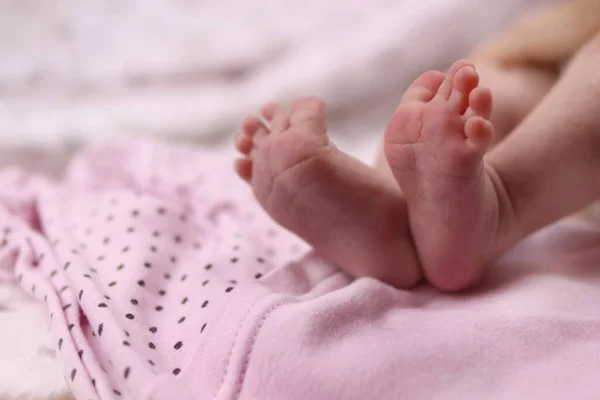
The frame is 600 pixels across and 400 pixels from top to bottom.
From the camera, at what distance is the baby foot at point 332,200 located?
0.51 metres

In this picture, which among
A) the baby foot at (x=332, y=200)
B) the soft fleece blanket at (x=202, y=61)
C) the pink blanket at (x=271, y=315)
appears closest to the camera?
the pink blanket at (x=271, y=315)

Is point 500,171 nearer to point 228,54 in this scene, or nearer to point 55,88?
point 228,54

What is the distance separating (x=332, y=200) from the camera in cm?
51

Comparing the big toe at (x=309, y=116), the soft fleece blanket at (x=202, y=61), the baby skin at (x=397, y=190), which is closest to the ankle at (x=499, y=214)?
the baby skin at (x=397, y=190)

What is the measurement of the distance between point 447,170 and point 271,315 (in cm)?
17

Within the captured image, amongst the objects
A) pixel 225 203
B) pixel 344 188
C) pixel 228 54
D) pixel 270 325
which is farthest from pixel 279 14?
pixel 270 325

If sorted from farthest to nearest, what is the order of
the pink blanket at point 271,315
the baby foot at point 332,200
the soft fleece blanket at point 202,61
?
the soft fleece blanket at point 202,61 → the baby foot at point 332,200 → the pink blanket at point 271,315

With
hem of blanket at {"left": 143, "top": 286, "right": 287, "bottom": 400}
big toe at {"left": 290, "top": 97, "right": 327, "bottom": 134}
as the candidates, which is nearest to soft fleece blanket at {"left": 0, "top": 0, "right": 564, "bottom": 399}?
big toe at {"left": 290, "top": 97, "right": 327, "bottom": 134}

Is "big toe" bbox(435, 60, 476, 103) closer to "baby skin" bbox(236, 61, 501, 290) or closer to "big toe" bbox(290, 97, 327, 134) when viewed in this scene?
"baby skin" bbox(236, 61, 501, 290)

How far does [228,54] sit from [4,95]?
1.44ft

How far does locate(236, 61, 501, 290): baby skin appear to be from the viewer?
456 mm

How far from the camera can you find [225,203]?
0.72 m

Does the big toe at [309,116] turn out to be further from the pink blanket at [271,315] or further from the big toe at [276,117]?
the pink blanket at [271,315]

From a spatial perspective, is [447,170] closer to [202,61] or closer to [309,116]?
[309,116]
